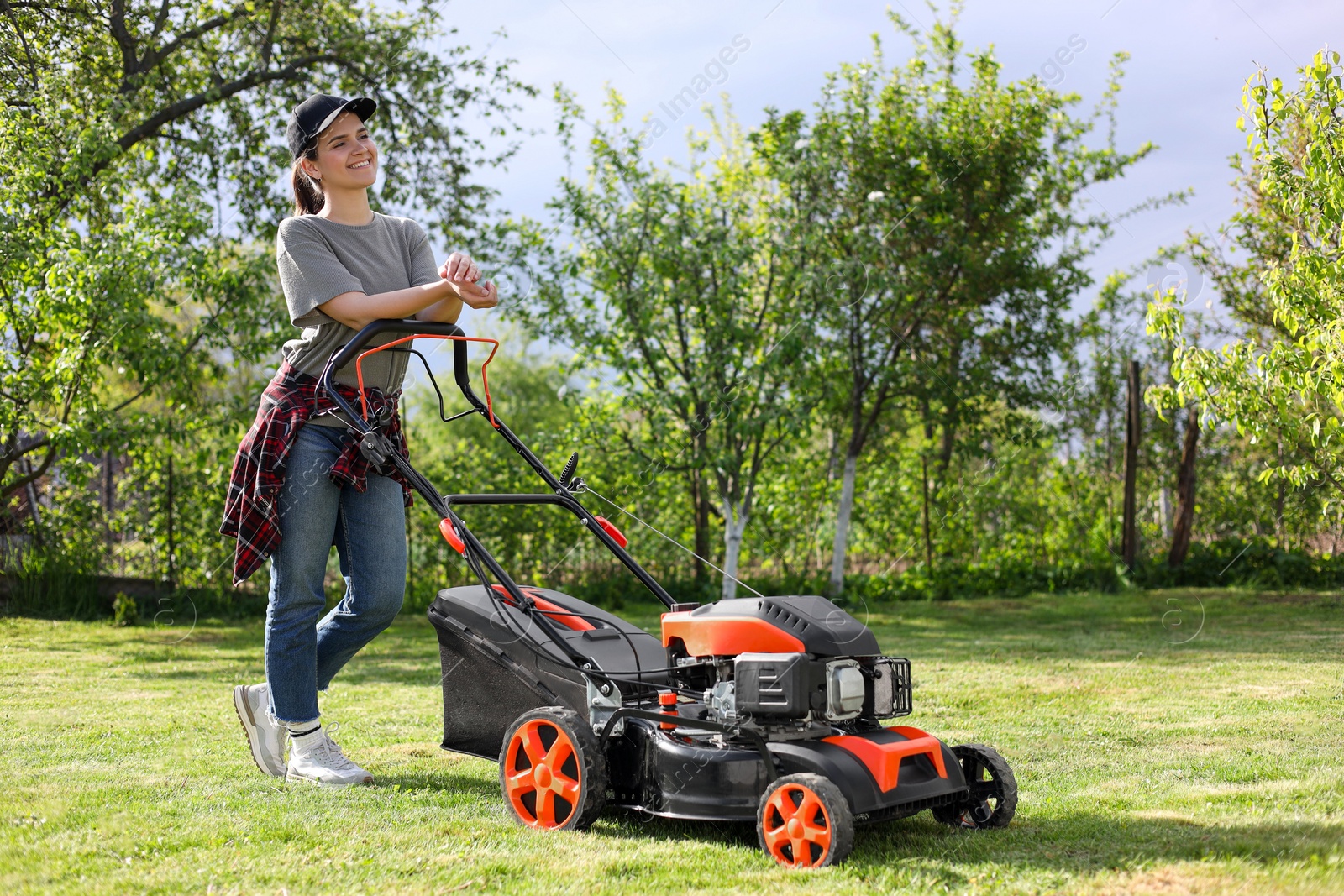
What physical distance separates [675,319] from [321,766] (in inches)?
252

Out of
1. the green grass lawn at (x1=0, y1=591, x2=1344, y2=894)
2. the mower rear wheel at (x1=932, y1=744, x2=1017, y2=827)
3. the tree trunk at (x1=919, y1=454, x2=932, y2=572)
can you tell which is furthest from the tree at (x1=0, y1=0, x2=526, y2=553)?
the mower rear wheel at (x1=932, y1=744, x2=1017, y2=827)

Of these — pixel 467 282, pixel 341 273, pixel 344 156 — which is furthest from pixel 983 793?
pixel 344 156

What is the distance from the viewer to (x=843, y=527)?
1000cm

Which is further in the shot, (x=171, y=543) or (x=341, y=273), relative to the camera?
(x=171, y=543)

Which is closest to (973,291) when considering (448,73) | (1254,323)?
(1254,323)

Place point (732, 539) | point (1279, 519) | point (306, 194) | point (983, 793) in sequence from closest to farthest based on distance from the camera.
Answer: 1. point (983, 793)
2. point (306, 194)
3. point (732, 539)
4. point (1279, 519)

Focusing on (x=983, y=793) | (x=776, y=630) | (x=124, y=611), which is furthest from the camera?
(x=124, y=611)

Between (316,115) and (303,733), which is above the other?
(316,115)

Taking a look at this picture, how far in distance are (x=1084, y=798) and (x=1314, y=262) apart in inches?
125

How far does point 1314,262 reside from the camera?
513 cm

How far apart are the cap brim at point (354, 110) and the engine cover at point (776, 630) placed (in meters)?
1.57

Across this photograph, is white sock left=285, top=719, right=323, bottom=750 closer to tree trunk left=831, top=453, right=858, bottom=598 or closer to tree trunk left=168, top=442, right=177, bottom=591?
tree trunk left=168, top=442, right=177, bottom=591

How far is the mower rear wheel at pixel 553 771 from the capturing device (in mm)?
2707

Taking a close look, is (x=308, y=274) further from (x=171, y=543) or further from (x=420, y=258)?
(x=171, y=543)
